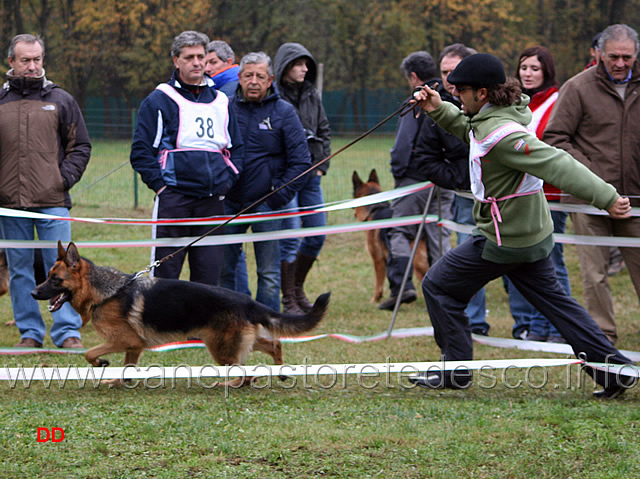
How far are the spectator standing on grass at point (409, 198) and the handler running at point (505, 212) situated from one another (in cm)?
193

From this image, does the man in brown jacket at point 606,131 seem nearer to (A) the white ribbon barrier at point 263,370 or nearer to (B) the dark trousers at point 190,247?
(A) the white ribbon barrier at point 263,370

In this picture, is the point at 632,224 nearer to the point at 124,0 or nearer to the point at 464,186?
the point at 464,186

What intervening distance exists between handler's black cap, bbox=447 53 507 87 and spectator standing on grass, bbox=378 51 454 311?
223 cm

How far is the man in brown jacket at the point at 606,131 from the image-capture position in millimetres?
5793

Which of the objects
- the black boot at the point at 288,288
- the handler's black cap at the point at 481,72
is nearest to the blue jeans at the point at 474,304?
the black boot at the point at 288,288

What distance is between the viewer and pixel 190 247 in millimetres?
5773

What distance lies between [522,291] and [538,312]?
1.82 m

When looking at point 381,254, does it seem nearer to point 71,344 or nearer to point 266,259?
point 266,259

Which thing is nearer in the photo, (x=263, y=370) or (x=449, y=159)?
(x=263, y=370)

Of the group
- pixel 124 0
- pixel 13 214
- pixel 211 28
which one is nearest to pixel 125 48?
pixel 124 0

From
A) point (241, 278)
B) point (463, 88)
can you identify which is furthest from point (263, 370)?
point (241, 278)

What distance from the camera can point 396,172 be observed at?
24.8 feet

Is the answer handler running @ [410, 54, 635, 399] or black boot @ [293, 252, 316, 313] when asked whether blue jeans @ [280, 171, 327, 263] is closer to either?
black boot @ [293, 252, 316, 313]

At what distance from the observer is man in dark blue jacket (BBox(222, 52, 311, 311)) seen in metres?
6.45
